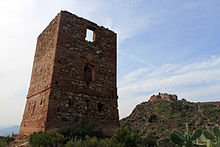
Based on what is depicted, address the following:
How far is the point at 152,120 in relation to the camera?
2711 cm

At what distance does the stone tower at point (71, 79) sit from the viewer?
8156mm

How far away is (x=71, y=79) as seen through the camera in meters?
8.88

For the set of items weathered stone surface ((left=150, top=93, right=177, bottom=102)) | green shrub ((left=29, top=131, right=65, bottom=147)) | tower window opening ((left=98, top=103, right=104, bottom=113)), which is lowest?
green shrub ((left=29, top=131, right=65, bottom=147))

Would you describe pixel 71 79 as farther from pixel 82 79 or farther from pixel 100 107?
pixel 100 107

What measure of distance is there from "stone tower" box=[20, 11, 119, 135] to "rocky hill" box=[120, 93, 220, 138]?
43.7 feet

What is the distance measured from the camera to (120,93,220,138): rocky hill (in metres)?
22.9

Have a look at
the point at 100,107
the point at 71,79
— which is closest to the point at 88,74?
the point at 71,79

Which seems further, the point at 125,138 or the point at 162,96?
the point at 162,96

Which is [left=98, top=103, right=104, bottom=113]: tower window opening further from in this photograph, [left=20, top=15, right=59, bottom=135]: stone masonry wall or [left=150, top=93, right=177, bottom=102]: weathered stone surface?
[left=150, top=93, right=177, bottom=102]: weathered stone surface

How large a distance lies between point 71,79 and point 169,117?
2163 centimetres

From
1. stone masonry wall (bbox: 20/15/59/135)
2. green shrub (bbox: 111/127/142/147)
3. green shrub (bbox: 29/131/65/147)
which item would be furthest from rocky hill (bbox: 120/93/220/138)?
green shrub (bbox: 29/131/65/147)

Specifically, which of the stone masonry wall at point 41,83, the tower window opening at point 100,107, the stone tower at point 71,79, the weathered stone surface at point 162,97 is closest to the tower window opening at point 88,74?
the stone tower at point 71,79

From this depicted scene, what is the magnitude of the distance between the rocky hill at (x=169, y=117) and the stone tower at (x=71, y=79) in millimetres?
13332

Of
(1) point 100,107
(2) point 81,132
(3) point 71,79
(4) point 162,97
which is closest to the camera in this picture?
(2) point 81,132
